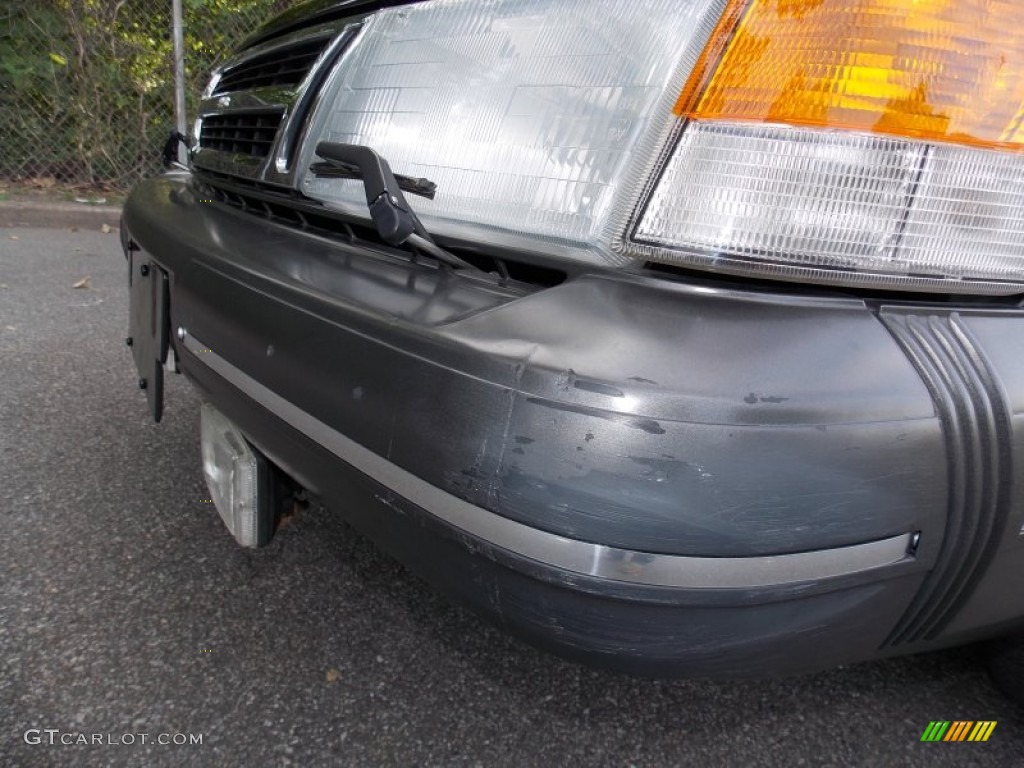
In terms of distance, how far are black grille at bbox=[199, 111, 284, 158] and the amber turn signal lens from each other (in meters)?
1.04

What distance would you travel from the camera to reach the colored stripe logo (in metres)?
1.51

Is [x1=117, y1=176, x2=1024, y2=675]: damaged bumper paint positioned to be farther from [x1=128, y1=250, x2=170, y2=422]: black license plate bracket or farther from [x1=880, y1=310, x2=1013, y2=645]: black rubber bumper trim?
[x1=128, y1=250, x2=170, y2=422]: black license plate bracket

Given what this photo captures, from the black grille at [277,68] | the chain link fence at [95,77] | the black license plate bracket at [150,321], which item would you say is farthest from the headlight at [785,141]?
the chain link fence at [95,77]

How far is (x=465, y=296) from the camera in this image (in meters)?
1.03

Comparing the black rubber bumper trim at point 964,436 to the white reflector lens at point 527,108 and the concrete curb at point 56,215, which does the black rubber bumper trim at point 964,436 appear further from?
the concrete curb at point 56,215

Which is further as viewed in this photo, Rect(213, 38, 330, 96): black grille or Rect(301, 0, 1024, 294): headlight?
Rect(213, 38, 330, 96): black grille

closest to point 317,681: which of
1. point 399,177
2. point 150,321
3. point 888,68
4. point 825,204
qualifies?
point 150,321

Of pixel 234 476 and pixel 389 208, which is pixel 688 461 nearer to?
pixel 389 208

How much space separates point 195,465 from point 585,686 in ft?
4.55

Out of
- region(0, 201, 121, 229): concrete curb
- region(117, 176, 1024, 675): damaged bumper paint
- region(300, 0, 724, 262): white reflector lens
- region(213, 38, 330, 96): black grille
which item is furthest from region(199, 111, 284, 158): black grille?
region(0, 201, 121, 229): concrete curb

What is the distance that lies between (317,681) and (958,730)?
1.30 meters

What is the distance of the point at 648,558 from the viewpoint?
31.7 inches

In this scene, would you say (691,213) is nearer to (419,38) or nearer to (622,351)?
(622,351)

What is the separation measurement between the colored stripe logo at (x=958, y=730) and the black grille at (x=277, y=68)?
5.99ft
